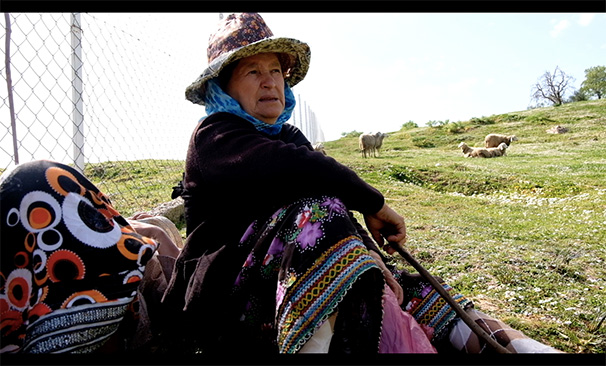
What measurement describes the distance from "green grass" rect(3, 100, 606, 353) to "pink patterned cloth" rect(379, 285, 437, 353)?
38.2 inches

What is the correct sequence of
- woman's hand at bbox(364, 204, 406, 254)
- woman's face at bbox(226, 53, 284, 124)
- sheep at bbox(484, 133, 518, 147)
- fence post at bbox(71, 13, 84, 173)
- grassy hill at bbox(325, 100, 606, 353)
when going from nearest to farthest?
woman's hand at bbox(364, 204, 406, 254), woman's face at bbox(226, 53, 284, 124), grassy hill at bbox(325, 100, 606, 353), fence post at bbox(71, 13, 84, 173), sheep at bbox(484, 133, 518, 147)

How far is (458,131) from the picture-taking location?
99.7ft

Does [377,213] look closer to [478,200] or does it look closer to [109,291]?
[109,291]

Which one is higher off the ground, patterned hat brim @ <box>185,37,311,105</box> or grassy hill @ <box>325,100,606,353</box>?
patterned hat brim @ <box>185,37,311,105</box>

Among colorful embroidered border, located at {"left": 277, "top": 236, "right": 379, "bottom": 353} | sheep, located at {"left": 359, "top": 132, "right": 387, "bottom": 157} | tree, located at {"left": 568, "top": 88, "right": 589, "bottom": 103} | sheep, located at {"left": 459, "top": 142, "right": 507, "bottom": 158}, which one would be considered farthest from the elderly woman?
tree, located at {"left": 568, "top": 88, "right": 589, "bottom": 103}

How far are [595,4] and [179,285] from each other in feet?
4.87

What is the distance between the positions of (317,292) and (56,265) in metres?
0.78

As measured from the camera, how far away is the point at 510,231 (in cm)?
499

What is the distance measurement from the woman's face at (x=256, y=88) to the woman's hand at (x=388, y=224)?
24.1 inches

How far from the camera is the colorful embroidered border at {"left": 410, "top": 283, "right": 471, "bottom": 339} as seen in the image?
1722mm

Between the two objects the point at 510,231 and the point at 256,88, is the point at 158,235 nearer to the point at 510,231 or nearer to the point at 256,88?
the point at 256,88

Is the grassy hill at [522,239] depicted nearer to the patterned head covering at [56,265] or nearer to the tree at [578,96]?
the patterned head covering at [56,265]

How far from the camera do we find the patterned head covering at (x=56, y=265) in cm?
121

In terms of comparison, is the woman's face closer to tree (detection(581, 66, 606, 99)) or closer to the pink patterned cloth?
the pink patterned cloth
